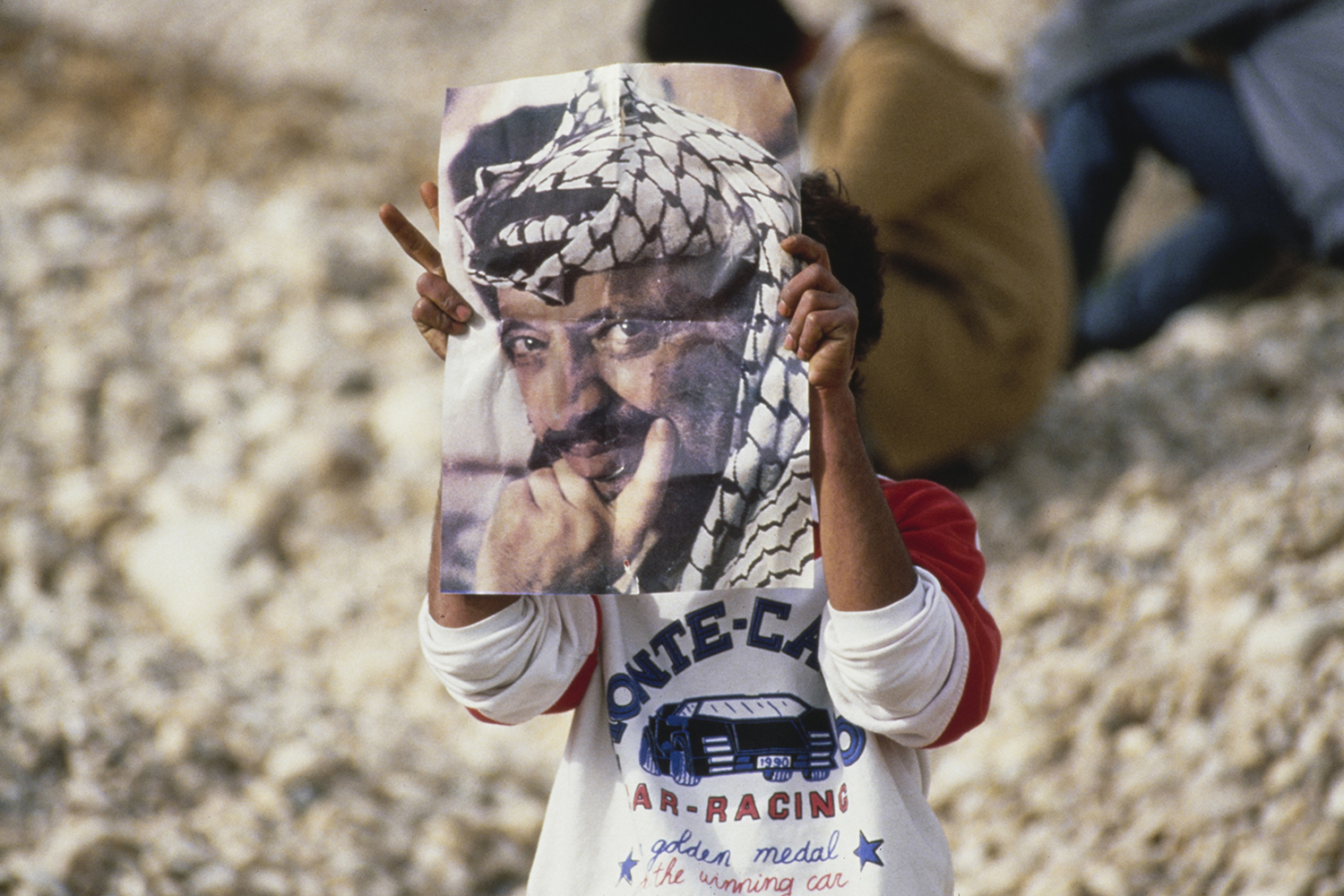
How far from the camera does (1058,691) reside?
6.40 ft

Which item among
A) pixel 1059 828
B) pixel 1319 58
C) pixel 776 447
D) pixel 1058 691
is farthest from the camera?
pixel 1319 58

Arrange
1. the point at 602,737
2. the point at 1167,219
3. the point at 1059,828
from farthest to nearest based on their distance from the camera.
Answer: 1. the point at 1167,219
2. the point at 1059,828
3. the point at 602,737

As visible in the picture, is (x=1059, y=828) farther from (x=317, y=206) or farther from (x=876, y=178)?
(x=317, y=206)

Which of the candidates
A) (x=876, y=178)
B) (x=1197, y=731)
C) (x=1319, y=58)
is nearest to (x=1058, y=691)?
(x=1197, y=731)

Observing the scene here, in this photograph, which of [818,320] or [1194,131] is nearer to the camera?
[818,320]

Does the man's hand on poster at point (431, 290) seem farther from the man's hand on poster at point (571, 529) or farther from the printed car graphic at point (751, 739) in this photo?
the printed car graphic at point (751, 739)

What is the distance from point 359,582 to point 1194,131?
203 centimetres

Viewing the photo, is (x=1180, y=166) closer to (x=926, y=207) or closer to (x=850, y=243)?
(x=926, y=207)

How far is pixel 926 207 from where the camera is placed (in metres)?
2.32

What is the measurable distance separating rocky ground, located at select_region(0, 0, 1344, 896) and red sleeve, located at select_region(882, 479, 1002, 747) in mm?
875

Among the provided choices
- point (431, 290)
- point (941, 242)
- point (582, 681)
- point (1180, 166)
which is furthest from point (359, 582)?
point (1180, 166)

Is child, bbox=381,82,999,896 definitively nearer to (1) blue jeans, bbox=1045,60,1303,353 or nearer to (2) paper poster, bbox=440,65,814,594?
(2) paper poster, bbox=440,65,814,594

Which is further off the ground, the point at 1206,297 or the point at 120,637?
the point at 1206,297

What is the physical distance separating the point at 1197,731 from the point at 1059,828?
24 centimetres
